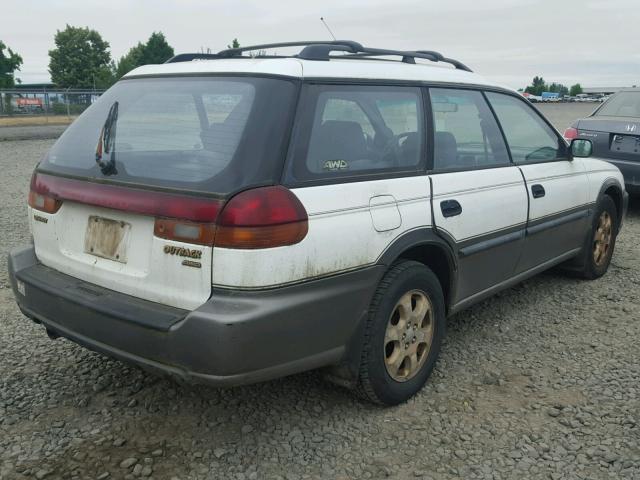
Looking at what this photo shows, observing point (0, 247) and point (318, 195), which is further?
point (0, 247)

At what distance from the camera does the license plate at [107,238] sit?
276 centimetres

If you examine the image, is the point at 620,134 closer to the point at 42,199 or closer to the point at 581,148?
the point at 581,148

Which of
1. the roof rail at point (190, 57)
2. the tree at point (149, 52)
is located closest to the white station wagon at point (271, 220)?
the roof rail at point (190, 57)

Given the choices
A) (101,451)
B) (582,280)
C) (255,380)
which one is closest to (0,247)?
(101,451)

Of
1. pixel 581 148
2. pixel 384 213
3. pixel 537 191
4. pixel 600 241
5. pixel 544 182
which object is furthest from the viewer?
pixel 600 241

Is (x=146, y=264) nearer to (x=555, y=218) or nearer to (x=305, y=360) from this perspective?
(x=305, y=360)

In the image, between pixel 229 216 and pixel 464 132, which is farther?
pixel 464 132

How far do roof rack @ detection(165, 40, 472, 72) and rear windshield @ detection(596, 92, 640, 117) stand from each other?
16.2ft

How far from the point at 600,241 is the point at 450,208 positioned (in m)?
2.60

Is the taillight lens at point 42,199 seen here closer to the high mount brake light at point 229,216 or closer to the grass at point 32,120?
the high mount brake light at point 229,216

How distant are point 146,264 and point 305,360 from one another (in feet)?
2.58

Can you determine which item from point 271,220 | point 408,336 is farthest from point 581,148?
point 271,220

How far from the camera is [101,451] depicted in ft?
9.23

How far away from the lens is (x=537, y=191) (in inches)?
165
